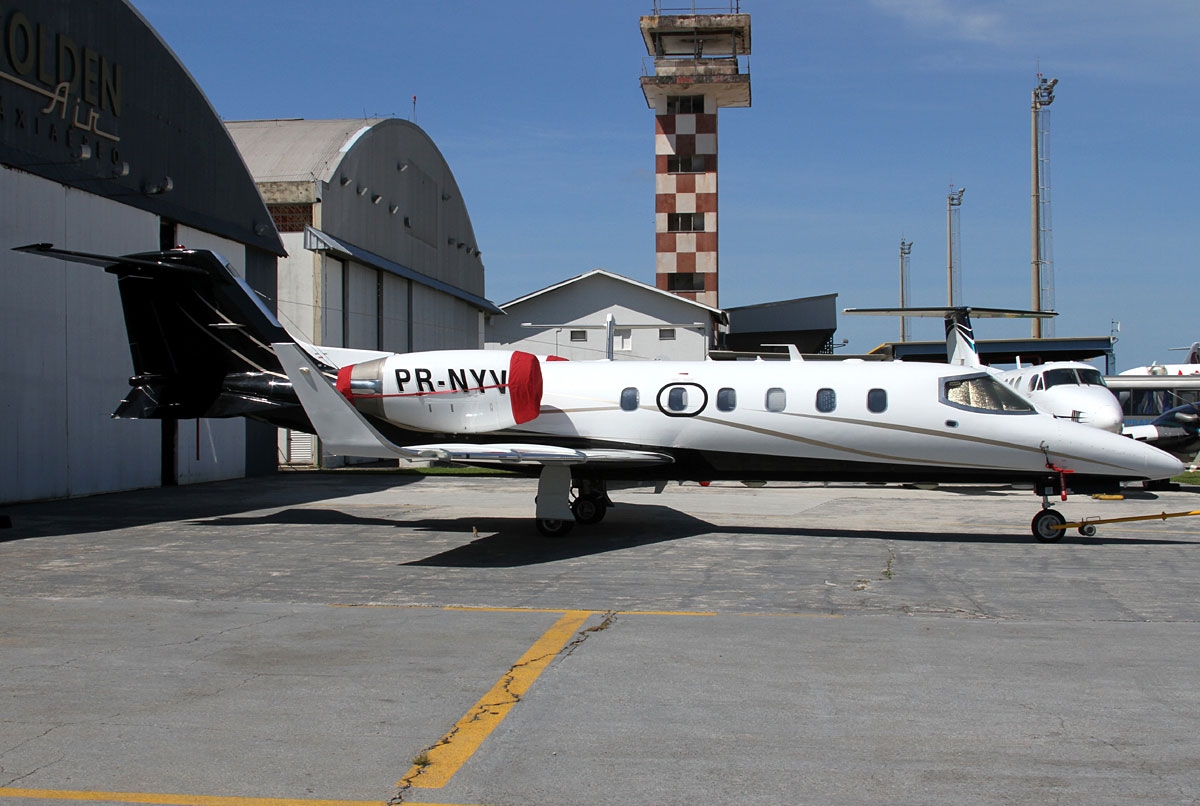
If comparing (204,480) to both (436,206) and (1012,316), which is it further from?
(1012,316)

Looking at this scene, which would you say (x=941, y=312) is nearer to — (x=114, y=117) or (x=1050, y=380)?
(x=1050, y=380)

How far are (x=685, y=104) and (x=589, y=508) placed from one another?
1854 inches

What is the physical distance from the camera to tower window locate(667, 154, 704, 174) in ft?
192

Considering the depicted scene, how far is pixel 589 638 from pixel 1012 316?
89.7ft

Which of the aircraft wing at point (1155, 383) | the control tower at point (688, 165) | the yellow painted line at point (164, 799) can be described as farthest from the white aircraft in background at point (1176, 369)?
the yellow painted line at point (164, 799)

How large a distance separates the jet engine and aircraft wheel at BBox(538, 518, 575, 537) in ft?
5.15

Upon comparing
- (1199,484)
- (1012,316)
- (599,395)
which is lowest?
(1199,484)

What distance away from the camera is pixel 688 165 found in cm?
5872

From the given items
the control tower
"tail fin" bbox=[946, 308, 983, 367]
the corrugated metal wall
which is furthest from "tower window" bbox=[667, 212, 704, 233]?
the corrugated metal wall

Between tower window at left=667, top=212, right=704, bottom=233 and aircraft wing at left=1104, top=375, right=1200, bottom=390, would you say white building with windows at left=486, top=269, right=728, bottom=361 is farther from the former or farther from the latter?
aircraft wing at left=1104, top=375, right=1200, bottom=390

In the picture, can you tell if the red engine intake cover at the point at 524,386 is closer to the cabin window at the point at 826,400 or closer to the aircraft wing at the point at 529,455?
the aircraft wing at the point at 529,455

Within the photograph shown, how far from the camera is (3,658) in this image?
7848 mm

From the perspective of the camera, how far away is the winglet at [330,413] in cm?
1387

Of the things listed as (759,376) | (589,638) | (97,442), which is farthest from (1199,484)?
(97,442)
